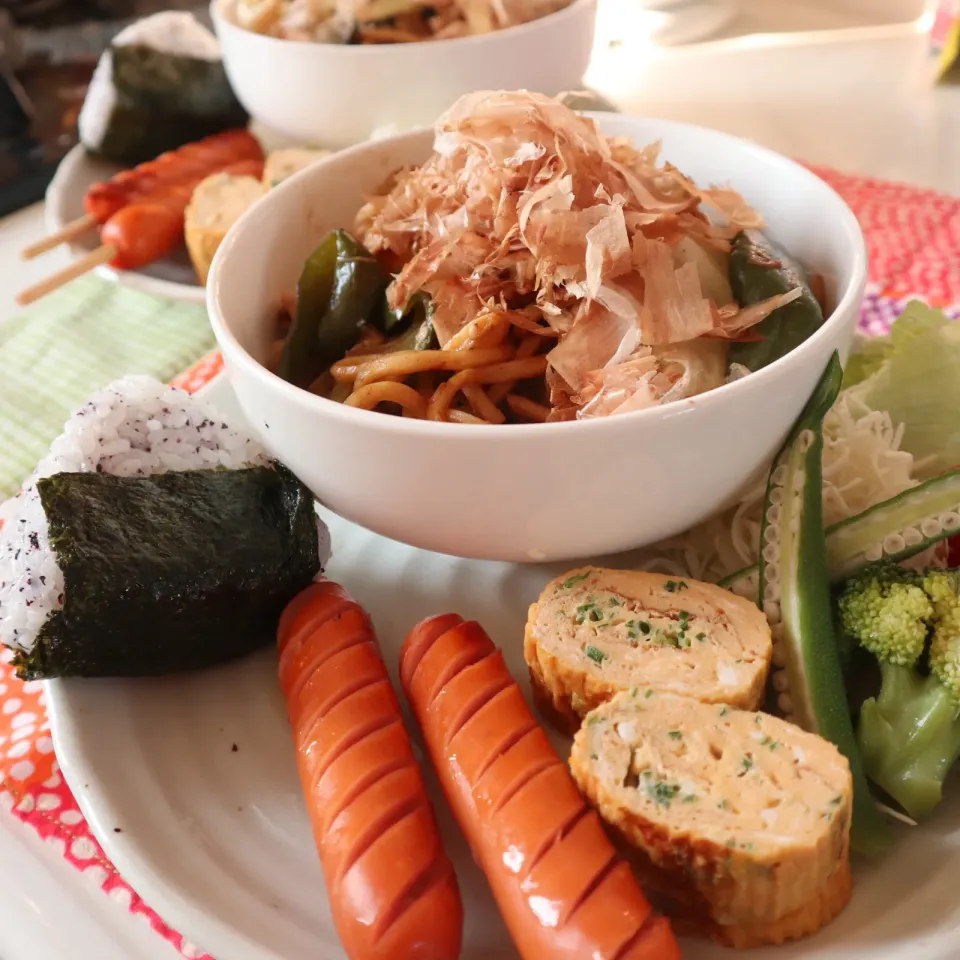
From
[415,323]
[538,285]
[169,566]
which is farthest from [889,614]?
[169,566]

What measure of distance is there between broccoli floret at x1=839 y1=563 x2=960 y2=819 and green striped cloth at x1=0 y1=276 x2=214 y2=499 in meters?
1.41

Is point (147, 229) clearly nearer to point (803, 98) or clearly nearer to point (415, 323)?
point (415, 323)

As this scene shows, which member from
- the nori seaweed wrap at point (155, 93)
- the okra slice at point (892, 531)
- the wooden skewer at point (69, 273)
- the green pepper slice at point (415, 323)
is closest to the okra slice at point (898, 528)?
the okra slice at point (892, 531)

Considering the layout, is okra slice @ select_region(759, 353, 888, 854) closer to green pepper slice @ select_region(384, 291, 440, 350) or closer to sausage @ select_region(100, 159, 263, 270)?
green pepper slice @ select_region(384, 291, 440, 350)

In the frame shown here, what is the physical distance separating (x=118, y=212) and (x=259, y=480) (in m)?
1.15

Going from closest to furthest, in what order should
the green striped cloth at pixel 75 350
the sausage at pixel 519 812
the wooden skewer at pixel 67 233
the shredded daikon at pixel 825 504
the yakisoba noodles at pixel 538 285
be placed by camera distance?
the sausage at pixel 519 812 < the yakisoba noodles at pixel 538 285 < the shredded daikon at pixel 825 504 < the green striped cloth at pixel 75 350 < the wooden skewer at pixel 67 233

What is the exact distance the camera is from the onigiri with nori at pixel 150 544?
1.07 meters

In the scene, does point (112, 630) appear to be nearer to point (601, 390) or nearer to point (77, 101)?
point (601, 390)

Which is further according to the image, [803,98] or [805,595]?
[803,98]

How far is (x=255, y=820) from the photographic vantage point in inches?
40.2

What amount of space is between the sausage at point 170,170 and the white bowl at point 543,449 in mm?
966

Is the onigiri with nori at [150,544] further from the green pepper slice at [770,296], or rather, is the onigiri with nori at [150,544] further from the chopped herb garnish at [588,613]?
the green pepper slice at [770,296]

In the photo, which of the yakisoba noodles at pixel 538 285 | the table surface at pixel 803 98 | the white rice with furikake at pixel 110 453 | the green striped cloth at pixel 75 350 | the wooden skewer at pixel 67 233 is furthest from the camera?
the table surface at pixel 803 98

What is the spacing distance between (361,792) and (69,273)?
1425 mm
